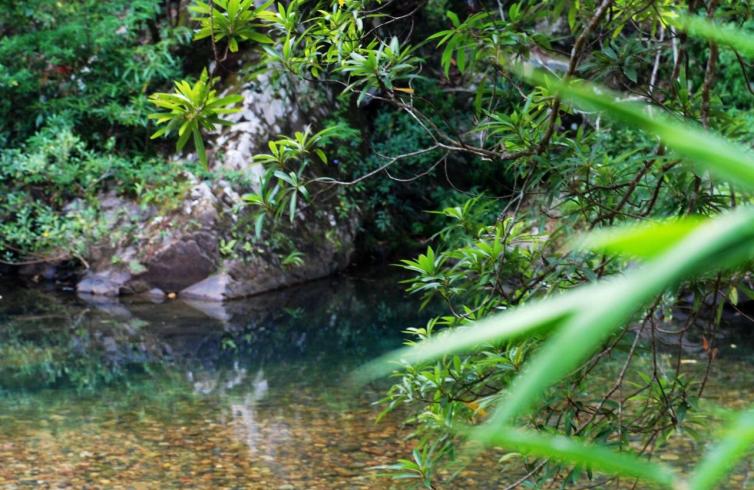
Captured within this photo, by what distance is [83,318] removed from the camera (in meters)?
8.09

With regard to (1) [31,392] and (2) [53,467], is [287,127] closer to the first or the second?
(1) [31,392]

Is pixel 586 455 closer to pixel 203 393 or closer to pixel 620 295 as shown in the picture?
pixel 620 295

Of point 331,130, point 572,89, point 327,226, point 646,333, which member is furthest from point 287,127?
point 572,89

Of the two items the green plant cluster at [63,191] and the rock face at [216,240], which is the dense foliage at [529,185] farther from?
the rock face at [216,240]

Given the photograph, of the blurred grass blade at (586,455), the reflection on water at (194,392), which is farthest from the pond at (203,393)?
the blurred grass blade at (586,455)

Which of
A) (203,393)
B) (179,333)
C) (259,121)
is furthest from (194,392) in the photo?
(259,121)

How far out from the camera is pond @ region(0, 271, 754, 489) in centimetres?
462

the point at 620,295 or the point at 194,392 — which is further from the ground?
the point at 620,295

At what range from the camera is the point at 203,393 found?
6074 mm

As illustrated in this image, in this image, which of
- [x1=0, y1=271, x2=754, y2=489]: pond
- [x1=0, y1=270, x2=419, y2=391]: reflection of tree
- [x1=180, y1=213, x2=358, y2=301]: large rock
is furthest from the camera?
[x1=180, y1=213, x2=358, y2=301]: large rock

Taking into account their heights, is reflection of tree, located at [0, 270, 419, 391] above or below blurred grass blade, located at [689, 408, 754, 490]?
below

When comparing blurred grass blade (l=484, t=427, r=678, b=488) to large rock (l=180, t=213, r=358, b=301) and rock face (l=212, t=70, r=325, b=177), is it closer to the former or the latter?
large rock (l=180, t=213, r=358, b=301)

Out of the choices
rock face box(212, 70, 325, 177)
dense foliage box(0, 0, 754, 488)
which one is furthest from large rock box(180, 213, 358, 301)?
rock face box(212, 70, 325, 177)

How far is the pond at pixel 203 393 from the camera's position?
15.2ft
